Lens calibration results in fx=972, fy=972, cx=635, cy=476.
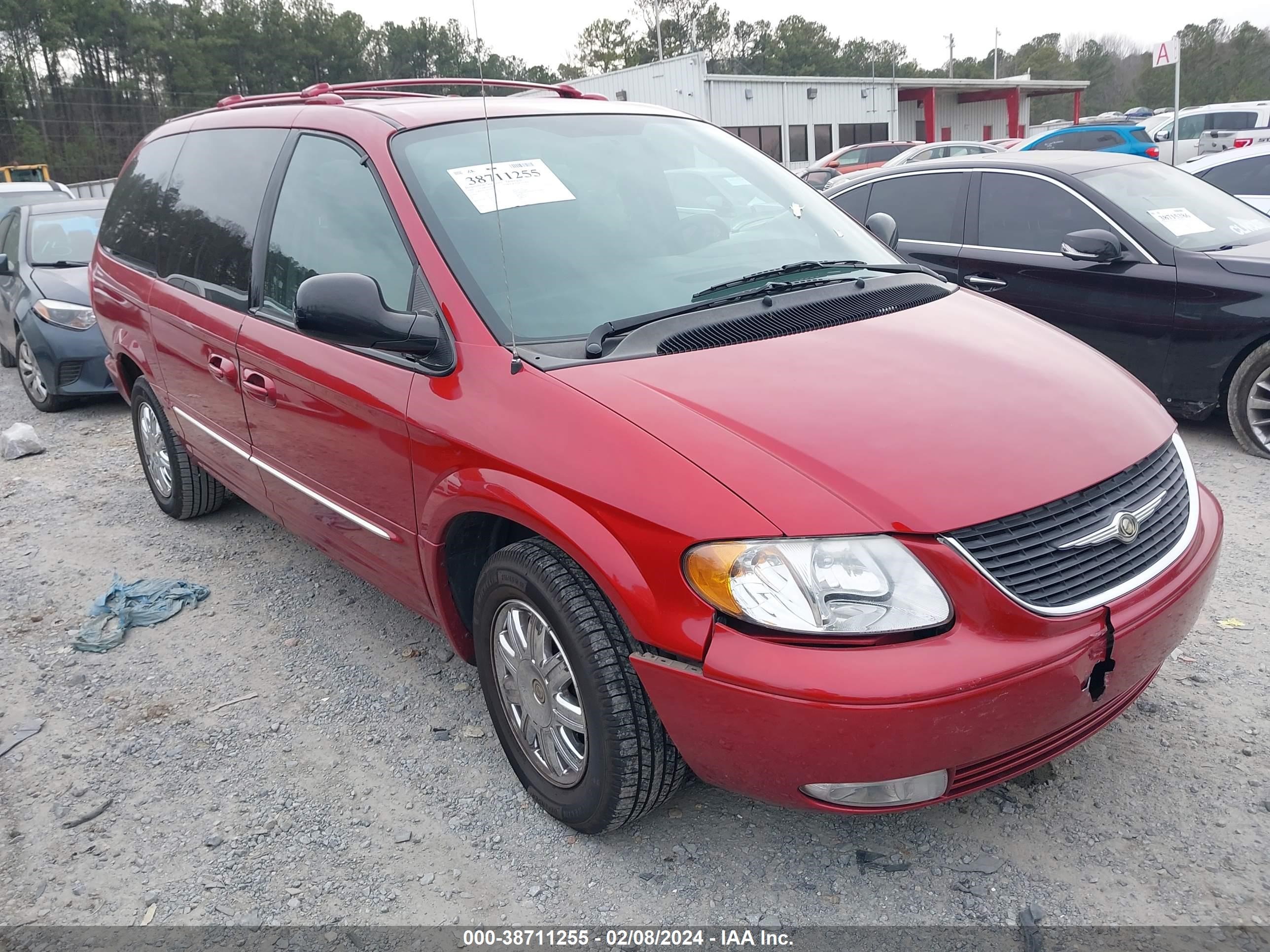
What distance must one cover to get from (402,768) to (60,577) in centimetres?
255

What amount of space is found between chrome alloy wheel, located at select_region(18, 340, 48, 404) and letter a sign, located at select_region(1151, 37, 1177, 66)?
44.7ft

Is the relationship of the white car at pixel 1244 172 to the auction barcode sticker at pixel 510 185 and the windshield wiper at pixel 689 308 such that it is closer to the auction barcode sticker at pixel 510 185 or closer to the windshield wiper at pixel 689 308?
the windshield wiper at pixel 689 308

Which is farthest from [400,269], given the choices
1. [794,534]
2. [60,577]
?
[60,577]

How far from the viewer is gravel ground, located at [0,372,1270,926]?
7.61 feet

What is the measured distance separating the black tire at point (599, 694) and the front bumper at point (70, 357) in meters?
6.27

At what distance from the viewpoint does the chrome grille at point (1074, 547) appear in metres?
2.00

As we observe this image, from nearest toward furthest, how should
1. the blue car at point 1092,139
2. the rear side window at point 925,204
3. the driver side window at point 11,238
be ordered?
the rear side window at point 925,204
the driver side window at point 11,238
the blue car at point 1092,139

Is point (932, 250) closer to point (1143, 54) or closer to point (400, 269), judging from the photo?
point (400, 269)

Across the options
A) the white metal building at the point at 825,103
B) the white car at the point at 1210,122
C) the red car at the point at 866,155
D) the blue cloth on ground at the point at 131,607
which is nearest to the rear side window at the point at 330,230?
the blue cloth on ground at the point at 131,607

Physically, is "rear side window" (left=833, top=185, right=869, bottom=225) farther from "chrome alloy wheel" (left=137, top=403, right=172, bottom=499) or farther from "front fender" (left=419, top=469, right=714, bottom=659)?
"front fender" (left=419, top=469, right=714, bottom=659)

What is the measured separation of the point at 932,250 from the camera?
632cm

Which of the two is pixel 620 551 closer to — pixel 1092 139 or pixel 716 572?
pixel 716 572

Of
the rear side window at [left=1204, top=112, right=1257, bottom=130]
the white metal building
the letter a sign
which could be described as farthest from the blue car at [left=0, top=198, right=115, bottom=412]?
the rear side window at [left=1204, top=112, right=1257, bottom=130]

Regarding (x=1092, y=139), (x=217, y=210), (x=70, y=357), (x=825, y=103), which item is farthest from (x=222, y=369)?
(x=825, y=103)
